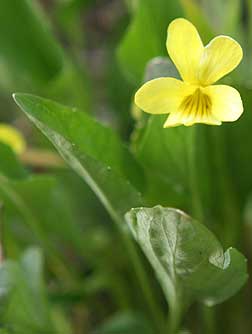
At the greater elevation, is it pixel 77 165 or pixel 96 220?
pixel 77 165

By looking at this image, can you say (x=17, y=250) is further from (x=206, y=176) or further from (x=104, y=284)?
(x=206, y=176)

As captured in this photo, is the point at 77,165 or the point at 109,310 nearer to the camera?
the point at 77,165

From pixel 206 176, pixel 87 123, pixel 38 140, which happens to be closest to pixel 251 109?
pixel 206 176

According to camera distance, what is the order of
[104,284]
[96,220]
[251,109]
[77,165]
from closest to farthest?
1. [77,165]
2. [251,109]
3. [104,284]
4. [96,220]

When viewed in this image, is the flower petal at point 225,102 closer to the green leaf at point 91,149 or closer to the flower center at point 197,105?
the flower center at point 197,105

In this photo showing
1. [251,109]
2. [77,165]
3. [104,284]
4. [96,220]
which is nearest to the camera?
[77,165]

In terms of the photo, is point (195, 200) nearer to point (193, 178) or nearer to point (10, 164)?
point (193, 178)

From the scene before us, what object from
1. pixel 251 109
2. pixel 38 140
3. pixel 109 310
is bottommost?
pixel 109 310
